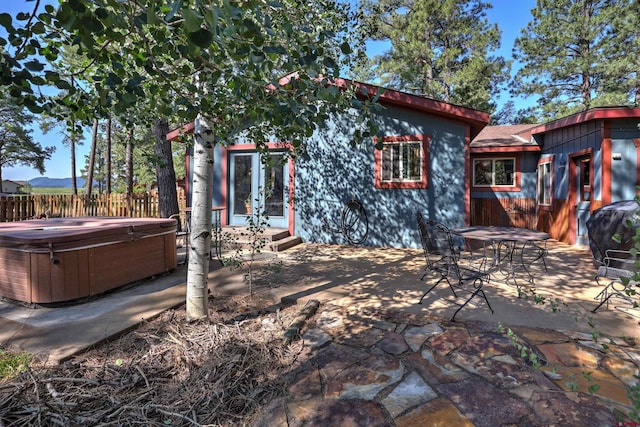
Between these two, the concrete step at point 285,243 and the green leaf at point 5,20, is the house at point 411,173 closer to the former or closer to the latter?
the concrete step at point 285,243

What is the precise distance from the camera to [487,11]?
15.4 m

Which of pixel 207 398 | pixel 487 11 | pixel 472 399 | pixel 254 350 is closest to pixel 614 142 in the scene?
pixel 472 399

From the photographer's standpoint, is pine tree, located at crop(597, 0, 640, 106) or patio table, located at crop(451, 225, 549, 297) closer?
patio table, located at crop(451, 225, 549, 297)

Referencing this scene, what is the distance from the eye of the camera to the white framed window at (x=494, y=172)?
1051 centimetres

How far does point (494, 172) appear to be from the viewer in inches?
422

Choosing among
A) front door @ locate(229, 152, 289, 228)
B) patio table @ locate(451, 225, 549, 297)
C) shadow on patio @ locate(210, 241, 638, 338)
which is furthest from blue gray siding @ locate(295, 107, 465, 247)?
patio table @ locate(451, 225, 549, 297)

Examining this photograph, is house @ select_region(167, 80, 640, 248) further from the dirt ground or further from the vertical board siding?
the dirt ground

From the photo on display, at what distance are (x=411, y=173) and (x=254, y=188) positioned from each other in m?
3.81

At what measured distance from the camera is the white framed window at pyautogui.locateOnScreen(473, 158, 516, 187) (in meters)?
10.5

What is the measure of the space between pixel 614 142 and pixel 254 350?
25.8 ft

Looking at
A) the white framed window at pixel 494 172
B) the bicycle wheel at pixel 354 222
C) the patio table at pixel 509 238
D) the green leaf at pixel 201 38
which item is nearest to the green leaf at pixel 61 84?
the green leaf at pixel 201 38

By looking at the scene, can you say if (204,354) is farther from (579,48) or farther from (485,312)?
(579,48)

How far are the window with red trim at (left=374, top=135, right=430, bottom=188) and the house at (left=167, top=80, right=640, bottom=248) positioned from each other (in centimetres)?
2

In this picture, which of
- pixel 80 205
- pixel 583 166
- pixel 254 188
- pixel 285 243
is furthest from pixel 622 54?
pixel 80 205
